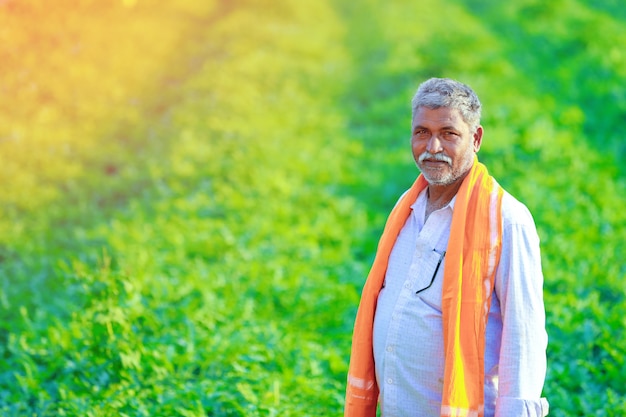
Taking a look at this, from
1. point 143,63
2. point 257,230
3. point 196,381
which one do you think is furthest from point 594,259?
point 143,63

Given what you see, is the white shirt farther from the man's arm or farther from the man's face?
the man's face

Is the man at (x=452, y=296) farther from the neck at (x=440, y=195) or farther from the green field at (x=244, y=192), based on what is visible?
the green field at (x=244, y=192)

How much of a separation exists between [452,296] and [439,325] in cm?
16

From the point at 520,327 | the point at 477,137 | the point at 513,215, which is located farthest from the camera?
the point at 477,137

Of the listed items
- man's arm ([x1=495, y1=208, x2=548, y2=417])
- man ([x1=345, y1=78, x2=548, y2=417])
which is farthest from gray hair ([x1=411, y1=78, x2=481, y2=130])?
man's arm ([x1=495, y1=208, x2=548, y2=417])

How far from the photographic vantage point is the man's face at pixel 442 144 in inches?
109

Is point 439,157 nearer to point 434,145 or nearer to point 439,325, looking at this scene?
point 434,145

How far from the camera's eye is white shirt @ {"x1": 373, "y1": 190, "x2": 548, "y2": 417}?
2.51 m

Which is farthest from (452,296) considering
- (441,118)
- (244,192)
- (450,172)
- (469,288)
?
(244,192)

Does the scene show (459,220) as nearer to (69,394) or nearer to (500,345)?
(500,345)

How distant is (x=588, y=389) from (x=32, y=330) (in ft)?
13.6

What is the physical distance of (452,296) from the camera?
8.54ft

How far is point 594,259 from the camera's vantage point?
265 inches

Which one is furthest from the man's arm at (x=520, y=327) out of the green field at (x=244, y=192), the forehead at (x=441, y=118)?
the green field at (x=244, y=192)
